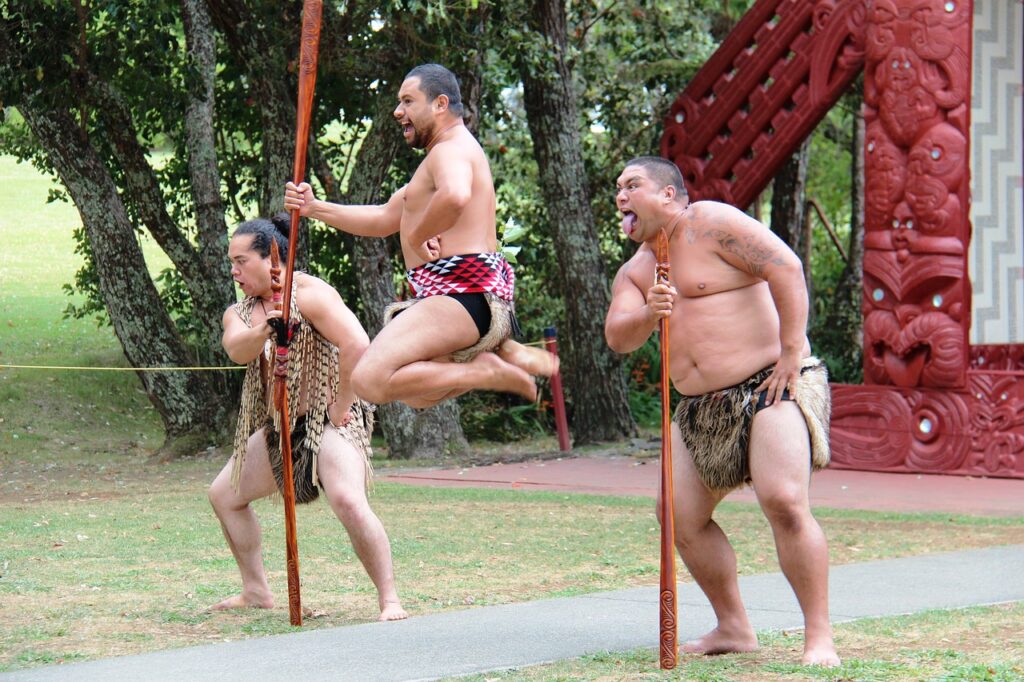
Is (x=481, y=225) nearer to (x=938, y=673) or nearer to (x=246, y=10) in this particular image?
(x=938, y=673)

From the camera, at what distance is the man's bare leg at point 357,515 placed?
6.74 meters

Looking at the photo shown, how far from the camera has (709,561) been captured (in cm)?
592

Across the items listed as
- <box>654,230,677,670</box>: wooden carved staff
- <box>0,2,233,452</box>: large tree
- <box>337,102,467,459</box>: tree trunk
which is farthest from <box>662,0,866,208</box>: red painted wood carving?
<box>654,230,677,670</box>: wooden carved staff

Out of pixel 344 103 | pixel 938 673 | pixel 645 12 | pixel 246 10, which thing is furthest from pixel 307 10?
pixel 645 12

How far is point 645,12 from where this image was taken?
61.4ft

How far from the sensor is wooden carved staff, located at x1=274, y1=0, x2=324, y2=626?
A: 21.3ft

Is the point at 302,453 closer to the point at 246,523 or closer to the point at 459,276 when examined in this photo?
the point at 246,523

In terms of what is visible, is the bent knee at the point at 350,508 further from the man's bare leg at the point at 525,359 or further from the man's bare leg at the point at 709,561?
the man's bare leg at the point at 709,561

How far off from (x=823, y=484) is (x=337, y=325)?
6.71 meters

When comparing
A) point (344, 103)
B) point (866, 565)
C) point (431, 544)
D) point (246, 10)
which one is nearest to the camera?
point (866, 565)

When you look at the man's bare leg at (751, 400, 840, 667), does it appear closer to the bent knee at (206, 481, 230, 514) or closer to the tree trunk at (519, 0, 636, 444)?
the bent knee at (206, 481, 230, 514)

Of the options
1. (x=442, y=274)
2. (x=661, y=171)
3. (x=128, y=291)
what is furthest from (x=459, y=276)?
(x=128, y=291)

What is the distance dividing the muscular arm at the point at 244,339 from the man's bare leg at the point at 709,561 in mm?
1942

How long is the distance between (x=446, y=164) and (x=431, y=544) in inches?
144
